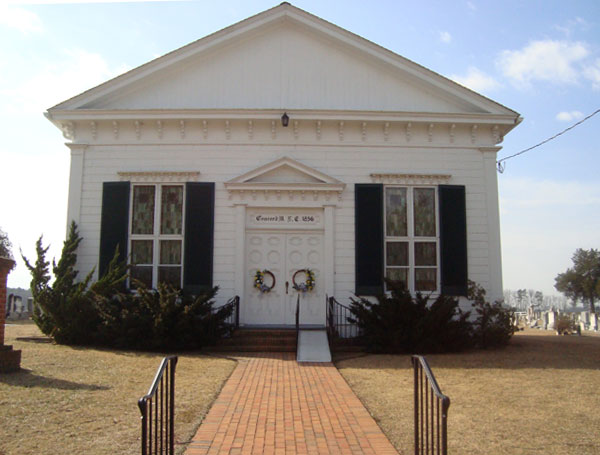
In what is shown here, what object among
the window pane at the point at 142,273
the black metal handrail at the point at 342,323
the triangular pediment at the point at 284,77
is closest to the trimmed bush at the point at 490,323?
the black metal handrail at the point at 342,323

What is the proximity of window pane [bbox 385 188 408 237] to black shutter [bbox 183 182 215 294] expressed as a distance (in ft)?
13.5

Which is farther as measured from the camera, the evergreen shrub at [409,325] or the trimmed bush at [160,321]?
the evergreen shrub at [409,325]

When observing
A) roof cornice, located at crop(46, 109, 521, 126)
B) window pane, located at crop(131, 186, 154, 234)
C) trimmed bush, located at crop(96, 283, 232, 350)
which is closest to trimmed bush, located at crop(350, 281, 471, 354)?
trimmed bush, located at crop(96, 283, 232, 350)

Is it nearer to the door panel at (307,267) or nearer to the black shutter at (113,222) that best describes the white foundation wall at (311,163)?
the black shutter at (113,222)

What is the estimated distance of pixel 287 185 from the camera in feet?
42.8

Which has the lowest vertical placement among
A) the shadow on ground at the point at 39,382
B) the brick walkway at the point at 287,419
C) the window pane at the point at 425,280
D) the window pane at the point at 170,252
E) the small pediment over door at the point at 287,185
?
the brick walkway at the point at 287,419

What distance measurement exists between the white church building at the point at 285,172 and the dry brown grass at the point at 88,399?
138 inches

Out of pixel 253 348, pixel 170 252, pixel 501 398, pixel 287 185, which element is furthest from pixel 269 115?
pixel 501 398

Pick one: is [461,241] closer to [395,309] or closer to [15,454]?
[395,309]

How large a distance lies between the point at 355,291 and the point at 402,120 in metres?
4.17

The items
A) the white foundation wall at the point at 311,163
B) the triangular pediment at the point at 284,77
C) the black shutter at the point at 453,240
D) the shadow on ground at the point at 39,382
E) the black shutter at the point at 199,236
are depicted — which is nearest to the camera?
the shadow on ground at the point at 39,382

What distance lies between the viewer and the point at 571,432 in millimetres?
5422

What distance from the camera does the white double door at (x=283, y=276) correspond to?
13008mm

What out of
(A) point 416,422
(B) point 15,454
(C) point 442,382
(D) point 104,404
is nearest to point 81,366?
(D) point 104,404
